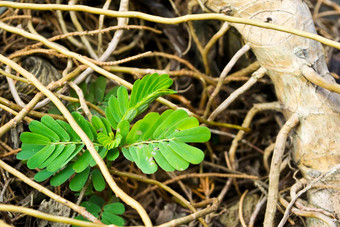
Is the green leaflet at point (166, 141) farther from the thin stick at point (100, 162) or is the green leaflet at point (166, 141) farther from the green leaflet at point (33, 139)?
the green leaflet at point (33, 139)

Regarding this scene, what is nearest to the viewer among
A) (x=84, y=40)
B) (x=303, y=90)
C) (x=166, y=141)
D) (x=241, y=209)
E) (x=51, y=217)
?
(x=51, y=217)

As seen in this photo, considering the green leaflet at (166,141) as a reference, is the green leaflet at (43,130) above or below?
above

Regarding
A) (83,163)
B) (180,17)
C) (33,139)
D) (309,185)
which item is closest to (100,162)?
(83,163)

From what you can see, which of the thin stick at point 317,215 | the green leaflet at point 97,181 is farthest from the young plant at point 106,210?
the thin stick at point 317,215

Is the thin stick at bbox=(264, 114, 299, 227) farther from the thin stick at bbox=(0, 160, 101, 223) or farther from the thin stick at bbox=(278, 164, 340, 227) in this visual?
the thin stick at bbox=(0, 160, 101, 223)

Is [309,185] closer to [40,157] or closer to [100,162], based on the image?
[100,162]

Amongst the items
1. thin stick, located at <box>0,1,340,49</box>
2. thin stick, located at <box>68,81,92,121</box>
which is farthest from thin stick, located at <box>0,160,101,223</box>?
thin stick, located at <box>0,1,340,49</box>
